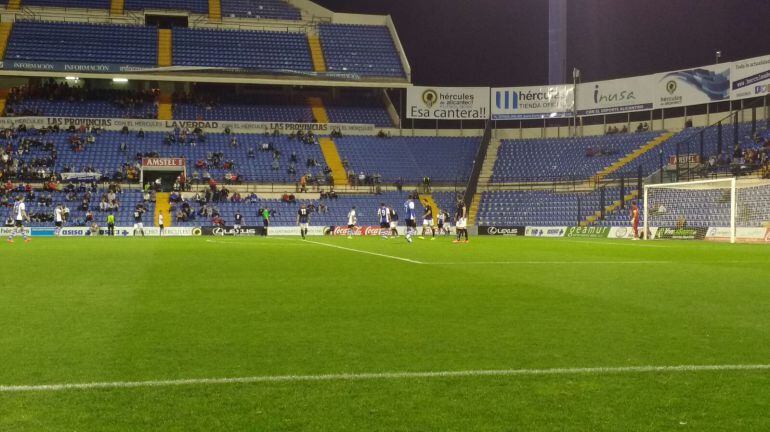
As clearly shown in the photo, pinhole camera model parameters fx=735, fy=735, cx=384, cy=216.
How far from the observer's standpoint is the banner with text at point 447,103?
205 feet

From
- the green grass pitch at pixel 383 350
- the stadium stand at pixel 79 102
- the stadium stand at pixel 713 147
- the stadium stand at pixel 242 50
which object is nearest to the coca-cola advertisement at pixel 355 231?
the stadium stand at pixel 242 50

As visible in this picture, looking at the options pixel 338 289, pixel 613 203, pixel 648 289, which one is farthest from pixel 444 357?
pixel 613 203

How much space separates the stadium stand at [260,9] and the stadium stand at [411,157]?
48.9 feet

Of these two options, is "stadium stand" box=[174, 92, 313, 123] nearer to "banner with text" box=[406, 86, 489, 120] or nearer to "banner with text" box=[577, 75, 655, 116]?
"banner with text" box=[406, 86, 489, 120]

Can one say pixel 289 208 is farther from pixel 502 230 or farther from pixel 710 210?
pixel 710 210

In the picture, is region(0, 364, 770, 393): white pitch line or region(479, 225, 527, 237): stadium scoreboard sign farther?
region(479, 225, 527, 237): stadium scoreboard sign

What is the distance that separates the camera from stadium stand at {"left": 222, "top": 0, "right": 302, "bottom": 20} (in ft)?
220

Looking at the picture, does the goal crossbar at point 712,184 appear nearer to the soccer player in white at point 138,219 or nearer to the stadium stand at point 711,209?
the stadium stand at point 711,209

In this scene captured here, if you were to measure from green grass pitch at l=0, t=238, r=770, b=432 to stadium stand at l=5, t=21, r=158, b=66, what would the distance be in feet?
164

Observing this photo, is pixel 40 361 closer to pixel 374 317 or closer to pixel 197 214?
pixel 374 317

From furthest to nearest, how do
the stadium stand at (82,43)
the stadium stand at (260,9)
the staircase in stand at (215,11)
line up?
the stadium stand at (260,9) → the staircase in stand at (215,11) → the stadium stand at (82,43)

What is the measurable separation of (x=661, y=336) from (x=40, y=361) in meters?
5.75

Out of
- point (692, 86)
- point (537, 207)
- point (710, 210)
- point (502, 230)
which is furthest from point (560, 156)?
point (710, 210)

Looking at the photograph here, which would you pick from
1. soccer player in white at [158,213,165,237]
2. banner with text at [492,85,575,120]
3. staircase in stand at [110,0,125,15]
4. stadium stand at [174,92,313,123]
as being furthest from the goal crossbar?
staircase in stand at [110,0,125,15]
